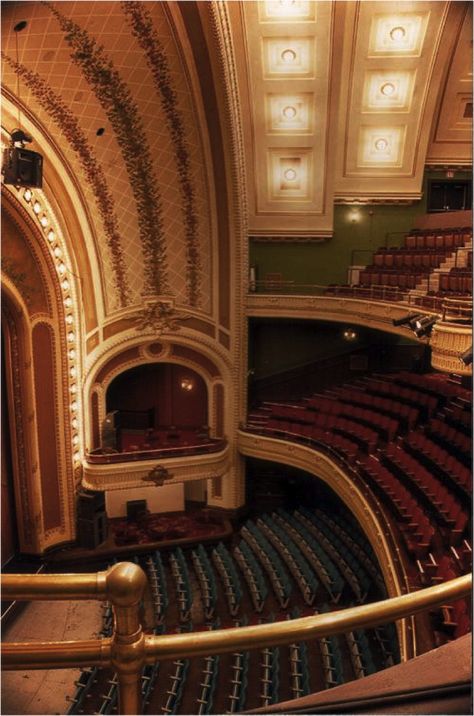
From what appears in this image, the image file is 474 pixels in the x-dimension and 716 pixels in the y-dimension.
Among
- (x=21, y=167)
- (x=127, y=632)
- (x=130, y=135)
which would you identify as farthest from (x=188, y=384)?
(x=127, y=632)

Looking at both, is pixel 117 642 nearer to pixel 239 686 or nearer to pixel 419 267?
pixel 239 686

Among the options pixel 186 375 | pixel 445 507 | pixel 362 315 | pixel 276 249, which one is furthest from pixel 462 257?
pixel 186 375

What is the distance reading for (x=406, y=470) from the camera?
24.1ft

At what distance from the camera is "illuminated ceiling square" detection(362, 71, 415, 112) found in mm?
9789

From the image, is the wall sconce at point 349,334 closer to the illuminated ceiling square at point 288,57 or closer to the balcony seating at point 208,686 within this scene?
the illuminated ceiling square at point 288,57

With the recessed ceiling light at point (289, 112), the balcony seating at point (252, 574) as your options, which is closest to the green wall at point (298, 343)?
the balcony seating at point (252, 574)

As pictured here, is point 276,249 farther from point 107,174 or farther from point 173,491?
point 173,491

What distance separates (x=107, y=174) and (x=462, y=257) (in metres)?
6.19

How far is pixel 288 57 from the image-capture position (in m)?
9.07

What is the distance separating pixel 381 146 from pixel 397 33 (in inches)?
83.1

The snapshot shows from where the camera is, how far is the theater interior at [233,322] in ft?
22.4

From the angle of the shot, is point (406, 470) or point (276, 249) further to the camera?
point (276, 249)

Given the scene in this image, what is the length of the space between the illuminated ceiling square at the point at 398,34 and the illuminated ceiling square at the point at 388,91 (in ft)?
1.29

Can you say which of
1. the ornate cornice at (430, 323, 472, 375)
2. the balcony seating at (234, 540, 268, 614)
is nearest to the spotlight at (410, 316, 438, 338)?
the ornate cornice at (430, 323, 472, 375)
